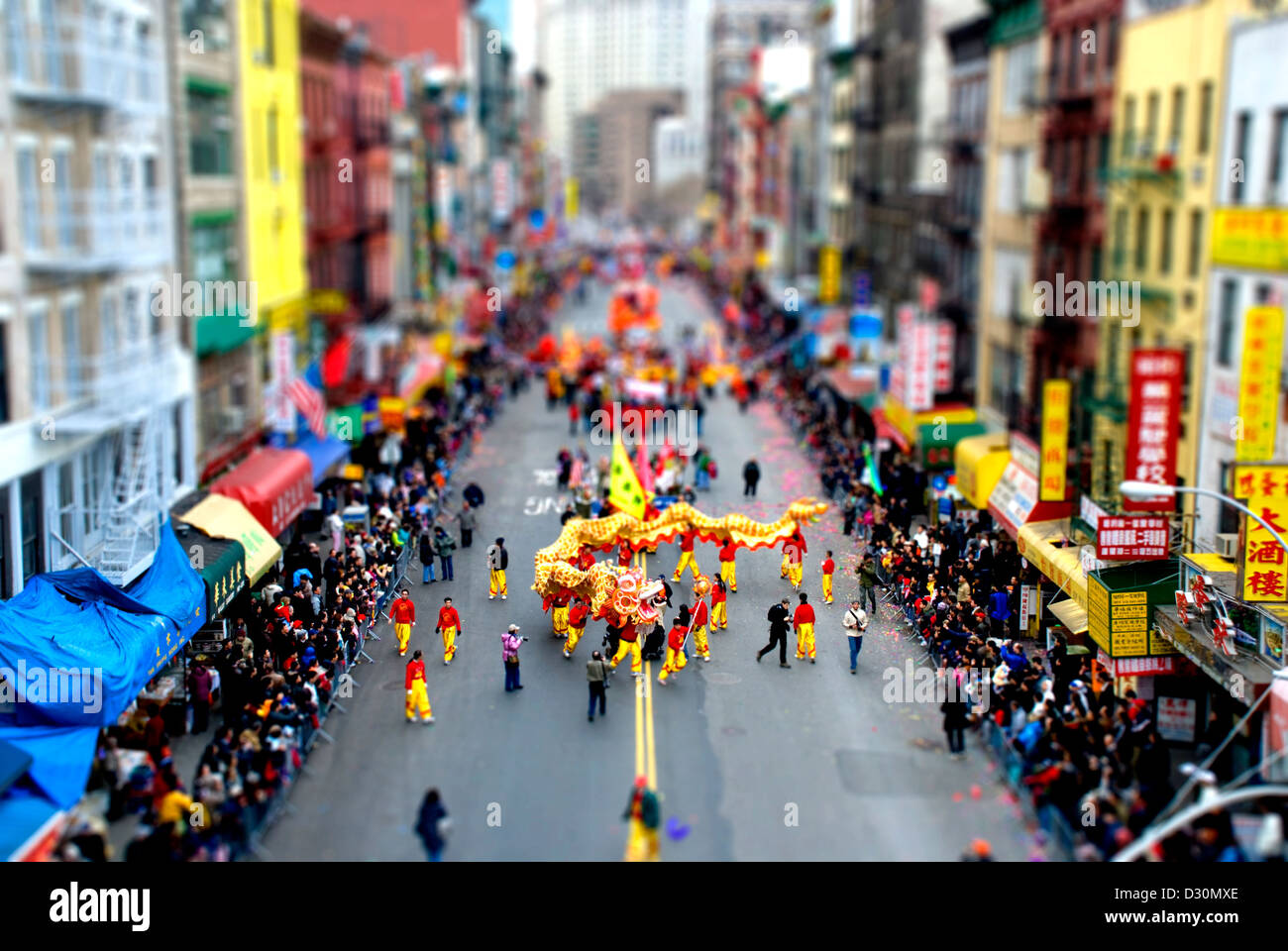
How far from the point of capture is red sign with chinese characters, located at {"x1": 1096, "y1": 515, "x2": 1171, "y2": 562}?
23797 millimetres

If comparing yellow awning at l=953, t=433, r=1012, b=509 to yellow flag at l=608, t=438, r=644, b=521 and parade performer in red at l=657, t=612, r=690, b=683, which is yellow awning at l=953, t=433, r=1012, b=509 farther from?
parade performer in red at l=657, t=612, r=690, b=683

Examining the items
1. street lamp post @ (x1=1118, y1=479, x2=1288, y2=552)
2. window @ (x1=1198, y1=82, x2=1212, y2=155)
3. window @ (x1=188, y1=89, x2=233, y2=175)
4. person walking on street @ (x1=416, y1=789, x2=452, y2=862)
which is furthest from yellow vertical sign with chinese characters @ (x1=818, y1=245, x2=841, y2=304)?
person walking on street @ (x1=416, y1=789, x2=452, y2=862)

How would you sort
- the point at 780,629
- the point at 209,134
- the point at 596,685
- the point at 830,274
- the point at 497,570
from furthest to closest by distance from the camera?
1. the point at 830,274
2. the point at 209,134
3. the point at 497,570
4. the point at 780,629
5. the point at 596,685

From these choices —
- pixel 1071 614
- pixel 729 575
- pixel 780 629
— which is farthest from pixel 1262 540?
pixel 729 575

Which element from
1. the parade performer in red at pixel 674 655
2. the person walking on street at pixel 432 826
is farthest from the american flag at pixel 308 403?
the person walking on street at pixel 432 826

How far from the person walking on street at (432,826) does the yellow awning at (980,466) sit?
18392mm

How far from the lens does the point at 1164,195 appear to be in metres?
39.4

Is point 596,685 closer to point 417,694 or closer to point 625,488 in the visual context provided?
point 417,694

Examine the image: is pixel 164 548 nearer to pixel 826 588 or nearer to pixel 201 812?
pixel 201 812

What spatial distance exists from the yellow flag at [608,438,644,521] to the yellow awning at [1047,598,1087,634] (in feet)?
27.5

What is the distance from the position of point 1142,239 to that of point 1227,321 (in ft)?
19.7

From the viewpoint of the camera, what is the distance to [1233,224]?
35156mm
